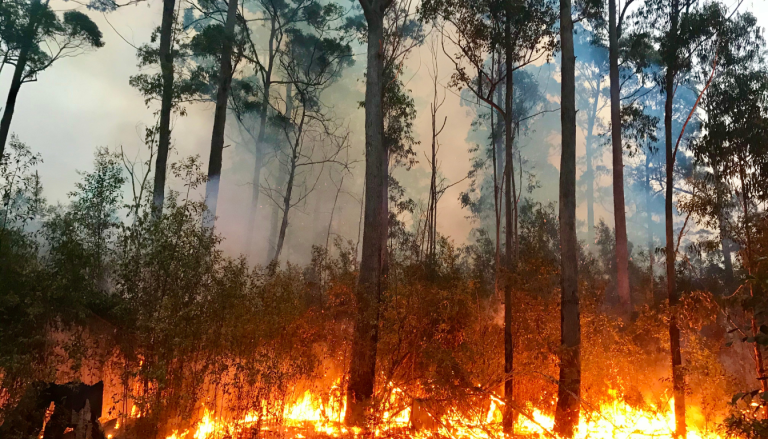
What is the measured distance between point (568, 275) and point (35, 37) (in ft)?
35.5

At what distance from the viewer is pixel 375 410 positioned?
219 inches

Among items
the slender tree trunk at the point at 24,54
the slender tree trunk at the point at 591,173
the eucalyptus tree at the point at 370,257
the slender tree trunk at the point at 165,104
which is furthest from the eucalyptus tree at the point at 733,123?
the slender tree trunk at the point at 591,173

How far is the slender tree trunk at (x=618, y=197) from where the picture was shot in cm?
1010

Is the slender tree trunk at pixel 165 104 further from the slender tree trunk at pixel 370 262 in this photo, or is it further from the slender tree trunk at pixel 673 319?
the slender tree trunk at pixel 673 319

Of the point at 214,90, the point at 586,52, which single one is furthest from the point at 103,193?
the point at 586,52

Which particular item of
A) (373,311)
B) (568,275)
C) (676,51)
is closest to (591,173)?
(676,51)

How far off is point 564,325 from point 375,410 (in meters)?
2.57

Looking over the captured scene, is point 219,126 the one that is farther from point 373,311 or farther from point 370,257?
point 373,311

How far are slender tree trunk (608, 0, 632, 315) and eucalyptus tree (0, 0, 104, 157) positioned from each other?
39.6 ft

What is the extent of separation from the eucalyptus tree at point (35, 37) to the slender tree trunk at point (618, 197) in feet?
39.6

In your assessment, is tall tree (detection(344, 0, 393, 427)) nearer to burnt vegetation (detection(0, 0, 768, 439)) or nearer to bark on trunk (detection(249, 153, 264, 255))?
burnt vegetation (detection(0, 0, 768, 439))

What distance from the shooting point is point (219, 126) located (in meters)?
9.61

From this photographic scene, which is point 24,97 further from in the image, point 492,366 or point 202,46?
point 492,366

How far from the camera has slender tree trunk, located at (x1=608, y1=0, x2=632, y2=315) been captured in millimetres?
10102
